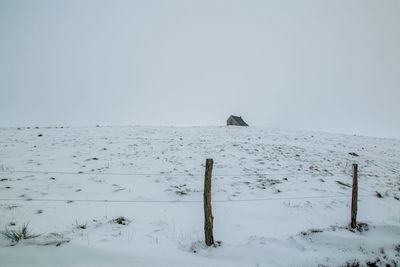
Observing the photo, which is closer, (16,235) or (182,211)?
(16,235)

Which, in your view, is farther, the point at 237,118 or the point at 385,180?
the point at 237,118

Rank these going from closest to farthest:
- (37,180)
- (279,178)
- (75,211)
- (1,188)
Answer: (75,211) < (1,188) < (37,180) < (279,178)

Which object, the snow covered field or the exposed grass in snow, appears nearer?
the exposed grass in snow

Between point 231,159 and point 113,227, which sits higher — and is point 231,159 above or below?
above

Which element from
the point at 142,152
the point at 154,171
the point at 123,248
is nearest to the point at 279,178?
the point at 154,171

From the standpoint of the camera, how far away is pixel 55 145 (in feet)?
37.9

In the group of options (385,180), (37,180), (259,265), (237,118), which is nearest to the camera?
(259,265)

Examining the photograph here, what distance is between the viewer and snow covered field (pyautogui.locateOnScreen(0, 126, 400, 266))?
370 cm

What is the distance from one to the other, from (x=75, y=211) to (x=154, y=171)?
3623mm

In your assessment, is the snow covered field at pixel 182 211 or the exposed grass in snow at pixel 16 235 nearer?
the exposed grass in snow at pixel 16 235

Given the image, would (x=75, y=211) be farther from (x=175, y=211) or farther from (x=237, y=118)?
(x=237, y=118)

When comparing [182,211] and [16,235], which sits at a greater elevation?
[16,235]

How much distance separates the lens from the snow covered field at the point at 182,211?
12.1 feet

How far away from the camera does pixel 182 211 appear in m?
5.39
